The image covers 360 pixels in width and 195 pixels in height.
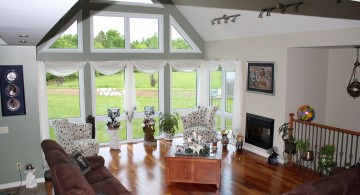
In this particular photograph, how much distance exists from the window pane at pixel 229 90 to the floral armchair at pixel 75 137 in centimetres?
424

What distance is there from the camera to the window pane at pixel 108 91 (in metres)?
8.38

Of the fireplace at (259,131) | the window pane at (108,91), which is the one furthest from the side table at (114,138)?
the fireplace at (259,131)

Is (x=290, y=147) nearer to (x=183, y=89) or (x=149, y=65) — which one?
(x=183, y=89)

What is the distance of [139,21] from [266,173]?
5520mm

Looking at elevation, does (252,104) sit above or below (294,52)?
below

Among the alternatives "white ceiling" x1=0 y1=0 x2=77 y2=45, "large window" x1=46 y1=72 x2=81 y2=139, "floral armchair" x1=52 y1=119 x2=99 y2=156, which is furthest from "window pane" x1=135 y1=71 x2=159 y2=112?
"white ceiling" x1=0 y1=0 x2=77 y2=45

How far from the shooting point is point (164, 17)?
354 inches

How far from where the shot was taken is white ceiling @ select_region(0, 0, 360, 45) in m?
1.97

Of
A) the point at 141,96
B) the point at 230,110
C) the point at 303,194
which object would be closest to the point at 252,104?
the point at 230,110

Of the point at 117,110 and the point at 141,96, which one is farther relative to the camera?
the point at 141,96

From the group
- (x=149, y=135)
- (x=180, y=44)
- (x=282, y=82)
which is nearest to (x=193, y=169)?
(x=149, y=135)

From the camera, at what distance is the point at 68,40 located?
25.7 feet

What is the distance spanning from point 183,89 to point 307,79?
3.88 metres

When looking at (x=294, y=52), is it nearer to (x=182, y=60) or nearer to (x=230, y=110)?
(x=230, y=110)
